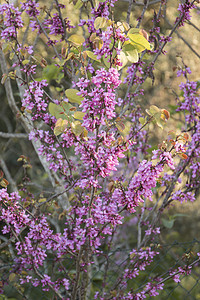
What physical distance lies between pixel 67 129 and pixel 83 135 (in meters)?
0.07

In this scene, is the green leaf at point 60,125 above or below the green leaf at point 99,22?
below

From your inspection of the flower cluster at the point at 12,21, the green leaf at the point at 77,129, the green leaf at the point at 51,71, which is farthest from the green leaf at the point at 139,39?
the green leaf at the point at 51,71

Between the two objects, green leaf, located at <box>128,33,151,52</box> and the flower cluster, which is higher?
the flower cluster

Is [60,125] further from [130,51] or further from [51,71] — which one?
[51,71]

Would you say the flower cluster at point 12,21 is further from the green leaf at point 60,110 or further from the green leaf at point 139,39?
the green leaf at point 139,39

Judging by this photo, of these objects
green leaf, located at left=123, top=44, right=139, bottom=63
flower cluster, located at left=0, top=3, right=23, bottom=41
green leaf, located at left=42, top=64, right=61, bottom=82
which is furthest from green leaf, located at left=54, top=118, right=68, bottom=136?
green leaf, located at left=42, top=64, right=61, bottom=82

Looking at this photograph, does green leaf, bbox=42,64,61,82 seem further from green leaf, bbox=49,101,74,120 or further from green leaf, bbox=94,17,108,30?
green leaf, bbox=94,17,108,30

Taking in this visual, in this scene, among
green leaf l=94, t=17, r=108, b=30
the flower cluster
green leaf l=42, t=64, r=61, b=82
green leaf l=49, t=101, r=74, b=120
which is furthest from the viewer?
green leaf l=42, t=64, r=61, b=82

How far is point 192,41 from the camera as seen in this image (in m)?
3.92

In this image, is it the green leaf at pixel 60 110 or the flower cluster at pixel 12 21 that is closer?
the green leaf at pixel 60 110

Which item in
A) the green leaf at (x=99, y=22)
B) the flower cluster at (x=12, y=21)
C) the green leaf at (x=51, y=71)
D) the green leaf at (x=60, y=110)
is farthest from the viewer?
the green leaf at (x=51, y=71)

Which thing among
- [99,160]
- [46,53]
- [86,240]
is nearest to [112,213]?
[86,240]

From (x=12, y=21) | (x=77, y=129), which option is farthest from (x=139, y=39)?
(x=12, y=21)

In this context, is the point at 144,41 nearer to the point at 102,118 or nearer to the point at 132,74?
the point at 102,118
